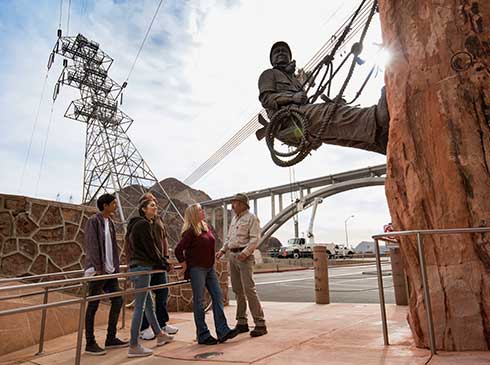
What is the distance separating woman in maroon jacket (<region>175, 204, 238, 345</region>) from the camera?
3.28m

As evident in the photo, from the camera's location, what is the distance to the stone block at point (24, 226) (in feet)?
14.7

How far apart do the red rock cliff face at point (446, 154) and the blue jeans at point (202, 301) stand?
5.30ft

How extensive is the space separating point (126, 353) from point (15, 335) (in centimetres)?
136

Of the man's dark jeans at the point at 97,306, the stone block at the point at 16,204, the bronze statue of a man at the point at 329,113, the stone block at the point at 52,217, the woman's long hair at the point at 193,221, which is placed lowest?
the man's dark jeans at the point at 97,306

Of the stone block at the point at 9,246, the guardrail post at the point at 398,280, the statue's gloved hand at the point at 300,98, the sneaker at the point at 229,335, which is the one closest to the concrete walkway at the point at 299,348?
the sneaker at the point at 229,335

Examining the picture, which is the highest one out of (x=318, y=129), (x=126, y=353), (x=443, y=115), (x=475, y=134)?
(x=318, y=129)

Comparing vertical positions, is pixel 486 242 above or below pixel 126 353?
above

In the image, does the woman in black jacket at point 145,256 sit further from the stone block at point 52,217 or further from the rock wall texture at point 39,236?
the stone block at point 52,217

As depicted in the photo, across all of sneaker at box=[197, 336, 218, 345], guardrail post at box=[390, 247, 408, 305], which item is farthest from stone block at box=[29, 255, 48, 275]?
guardrail post at box=[390, 247, 408, 305]

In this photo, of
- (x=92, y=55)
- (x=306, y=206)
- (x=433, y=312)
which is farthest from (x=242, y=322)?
(x=306, y=206)

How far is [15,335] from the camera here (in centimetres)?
362

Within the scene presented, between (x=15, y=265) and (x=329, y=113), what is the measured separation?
13.4ft

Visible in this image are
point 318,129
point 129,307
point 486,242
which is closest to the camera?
point 486,242

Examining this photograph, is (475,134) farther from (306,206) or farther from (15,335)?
(306,206)
